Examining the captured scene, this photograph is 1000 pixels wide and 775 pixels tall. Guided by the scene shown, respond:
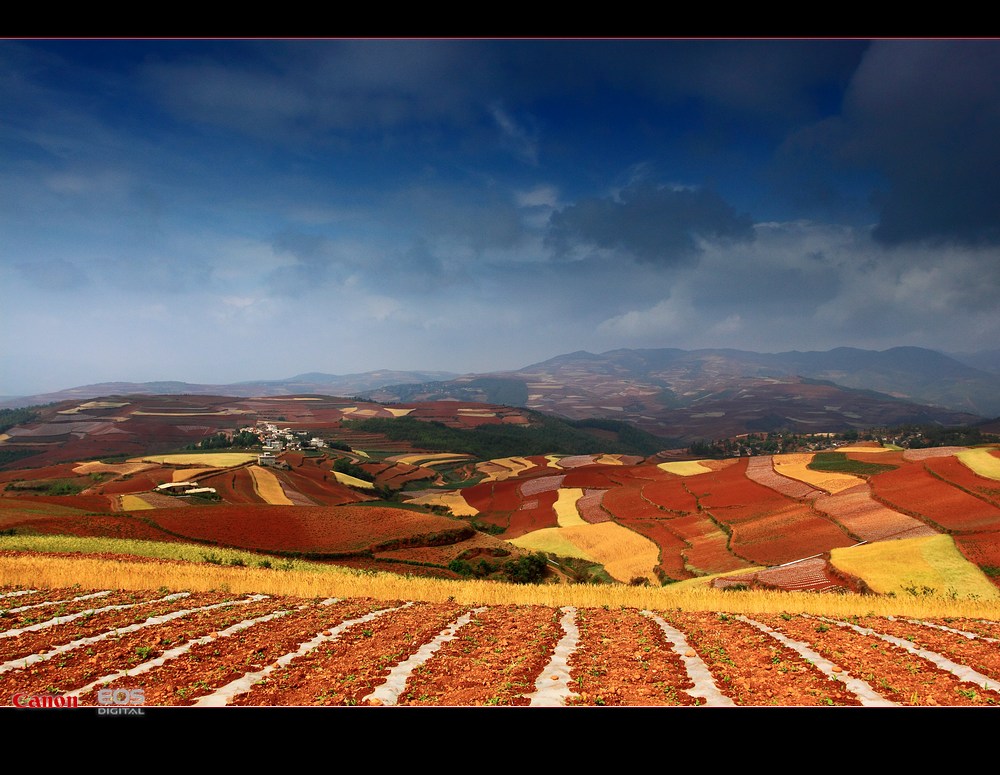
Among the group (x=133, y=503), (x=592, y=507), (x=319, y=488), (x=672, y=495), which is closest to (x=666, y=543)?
(x=672, y=495)

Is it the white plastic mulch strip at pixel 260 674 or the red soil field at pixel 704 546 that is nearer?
the white plastic mulch strip at pixel 260 674

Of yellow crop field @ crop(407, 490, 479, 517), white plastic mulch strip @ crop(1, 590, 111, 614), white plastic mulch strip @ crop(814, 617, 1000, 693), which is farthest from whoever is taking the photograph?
yellow crop field @ crop(407, 490, 479, 517)

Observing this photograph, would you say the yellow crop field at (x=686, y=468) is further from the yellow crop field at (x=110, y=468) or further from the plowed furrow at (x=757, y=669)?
the yellow crop field at (x=110, y=468)

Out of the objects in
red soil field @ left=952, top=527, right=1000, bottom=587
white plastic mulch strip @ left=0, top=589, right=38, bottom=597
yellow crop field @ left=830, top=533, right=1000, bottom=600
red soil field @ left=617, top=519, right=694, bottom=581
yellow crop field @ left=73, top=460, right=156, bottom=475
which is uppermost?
white plastic mulch strip @ left=0, top=589, right=38, bottom=597

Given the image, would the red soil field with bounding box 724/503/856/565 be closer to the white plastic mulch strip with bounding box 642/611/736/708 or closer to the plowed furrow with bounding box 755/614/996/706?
the plowed furrow with bounding box 755/614/996/706

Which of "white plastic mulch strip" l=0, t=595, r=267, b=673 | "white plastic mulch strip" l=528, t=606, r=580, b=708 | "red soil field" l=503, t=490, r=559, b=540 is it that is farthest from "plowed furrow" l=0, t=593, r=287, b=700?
"red soil field" l=503, t=490, r=559, b=540

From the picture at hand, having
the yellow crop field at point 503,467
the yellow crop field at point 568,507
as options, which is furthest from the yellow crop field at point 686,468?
the yellow crop field at point 503,467

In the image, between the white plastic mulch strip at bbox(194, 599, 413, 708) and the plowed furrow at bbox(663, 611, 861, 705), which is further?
the plowed furrow at bbox(663, 611, 861, 705)
